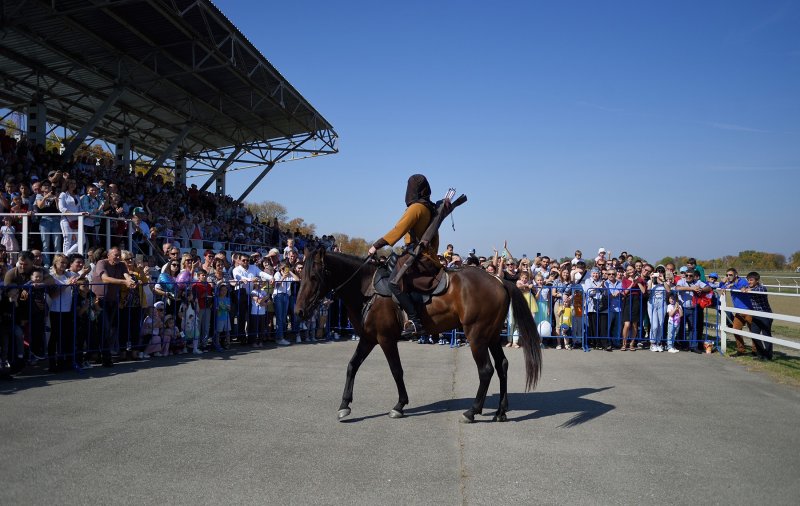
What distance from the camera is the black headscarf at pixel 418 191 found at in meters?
6.37

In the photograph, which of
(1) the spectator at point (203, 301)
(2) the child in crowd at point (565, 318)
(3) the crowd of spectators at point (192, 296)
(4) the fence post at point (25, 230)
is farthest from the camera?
(2) the child in crowd at point (565, 318)

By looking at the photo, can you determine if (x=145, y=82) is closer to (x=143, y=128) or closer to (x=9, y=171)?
(x=9, y=171)

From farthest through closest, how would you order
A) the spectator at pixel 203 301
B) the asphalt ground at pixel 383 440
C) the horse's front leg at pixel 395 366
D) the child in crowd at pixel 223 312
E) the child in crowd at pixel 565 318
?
the child in crowd at pixel 565 318 < the child in crowd at pixel 223 312 < the spectator at pixel 203 301 < the horse's front leg at pixel 395 366 < the asphalt ground at pixel 383 440

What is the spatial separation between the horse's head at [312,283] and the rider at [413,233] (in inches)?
27.2

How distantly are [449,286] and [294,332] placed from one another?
7501 millimetres

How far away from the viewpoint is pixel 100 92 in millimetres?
22328

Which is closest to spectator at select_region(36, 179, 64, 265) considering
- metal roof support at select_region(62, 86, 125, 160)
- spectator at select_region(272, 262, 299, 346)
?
spectator at select_region(272, 262, 299, 346)

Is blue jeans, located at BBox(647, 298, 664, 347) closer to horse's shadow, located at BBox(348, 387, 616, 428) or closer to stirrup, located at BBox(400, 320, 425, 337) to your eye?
horse's shadow, located at BBox(348, 387, 616, 428)

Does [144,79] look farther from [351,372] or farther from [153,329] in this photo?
[351,372]

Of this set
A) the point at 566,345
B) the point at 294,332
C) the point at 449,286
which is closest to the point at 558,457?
the point at 449,286

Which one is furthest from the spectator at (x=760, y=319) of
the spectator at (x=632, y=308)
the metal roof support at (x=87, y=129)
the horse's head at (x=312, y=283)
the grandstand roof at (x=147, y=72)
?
the metal roof support at (x=87, y=129)

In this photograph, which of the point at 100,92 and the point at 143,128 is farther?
the point at 143,128

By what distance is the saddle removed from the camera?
629 cm

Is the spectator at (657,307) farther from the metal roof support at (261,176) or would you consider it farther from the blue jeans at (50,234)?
the metal roof support at (261,176)
